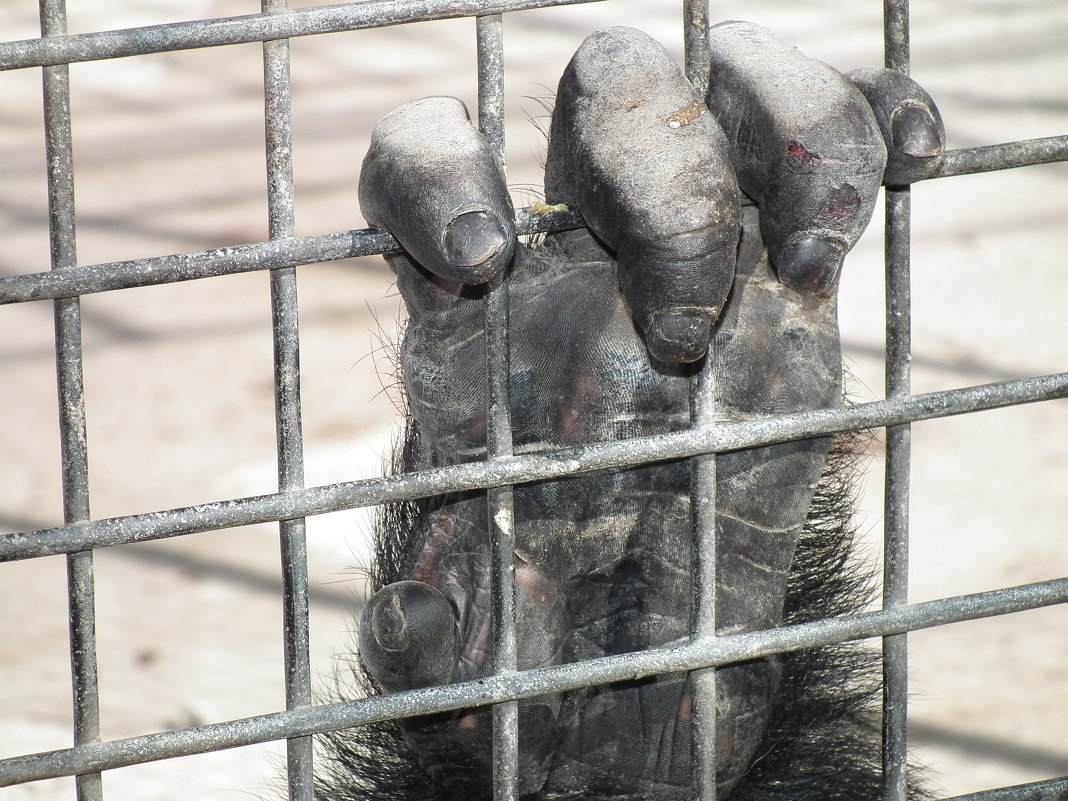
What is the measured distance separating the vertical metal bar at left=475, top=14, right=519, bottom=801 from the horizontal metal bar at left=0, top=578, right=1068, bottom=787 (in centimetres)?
2

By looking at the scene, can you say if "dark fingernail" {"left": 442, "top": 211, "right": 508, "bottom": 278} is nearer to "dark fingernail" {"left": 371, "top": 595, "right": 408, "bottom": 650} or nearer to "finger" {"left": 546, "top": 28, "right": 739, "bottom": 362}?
"finger" {"left": 546, "top": 28, "right": 739, "bottom": 362}

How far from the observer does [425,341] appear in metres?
0.74

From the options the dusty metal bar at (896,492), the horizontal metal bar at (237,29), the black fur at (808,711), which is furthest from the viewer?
the black fur at (808,711)

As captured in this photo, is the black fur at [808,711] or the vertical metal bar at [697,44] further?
the black fur at [808,711]

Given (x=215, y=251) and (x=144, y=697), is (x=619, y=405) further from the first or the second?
(x=144, y=697)

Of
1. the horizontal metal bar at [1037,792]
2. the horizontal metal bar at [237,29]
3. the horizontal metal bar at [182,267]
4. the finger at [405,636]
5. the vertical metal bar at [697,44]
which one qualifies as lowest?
the horizontal metal bar at [1037,792]

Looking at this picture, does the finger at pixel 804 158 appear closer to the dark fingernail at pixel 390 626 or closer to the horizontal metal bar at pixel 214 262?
the horizontal metal bar at pixel 214 262

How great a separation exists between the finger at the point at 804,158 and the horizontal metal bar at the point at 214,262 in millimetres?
61

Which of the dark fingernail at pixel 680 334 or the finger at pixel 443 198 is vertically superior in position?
the finger at pixel 443 198

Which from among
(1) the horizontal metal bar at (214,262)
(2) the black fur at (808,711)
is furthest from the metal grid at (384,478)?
(2) the black fur at (808,711)

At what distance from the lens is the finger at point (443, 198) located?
57 centimetres

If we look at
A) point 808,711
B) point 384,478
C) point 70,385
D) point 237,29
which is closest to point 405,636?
point 384,478

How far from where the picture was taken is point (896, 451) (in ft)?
2.27

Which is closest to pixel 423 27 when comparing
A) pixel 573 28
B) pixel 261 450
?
pixel 573 28
